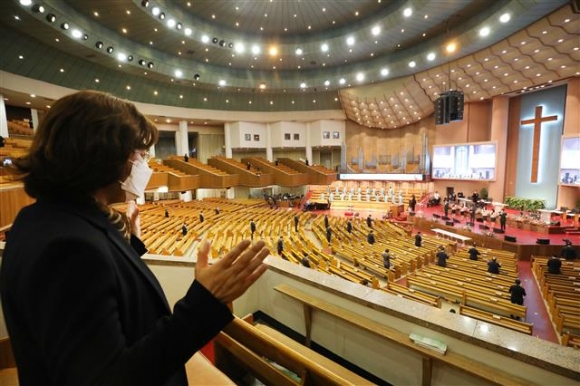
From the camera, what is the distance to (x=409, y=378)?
1.97 m

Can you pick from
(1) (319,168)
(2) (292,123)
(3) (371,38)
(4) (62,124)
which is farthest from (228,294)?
(2) (292,123)

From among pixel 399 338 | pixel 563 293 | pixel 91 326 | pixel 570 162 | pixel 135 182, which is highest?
pixel 570 162

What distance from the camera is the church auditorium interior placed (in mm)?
1974

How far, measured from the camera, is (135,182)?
3.41ft

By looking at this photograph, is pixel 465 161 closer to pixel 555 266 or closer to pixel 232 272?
pixel 555 266

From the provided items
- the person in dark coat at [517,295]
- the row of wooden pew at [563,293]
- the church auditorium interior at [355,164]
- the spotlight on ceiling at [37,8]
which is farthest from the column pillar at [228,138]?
the person in dark coat at [517,295]

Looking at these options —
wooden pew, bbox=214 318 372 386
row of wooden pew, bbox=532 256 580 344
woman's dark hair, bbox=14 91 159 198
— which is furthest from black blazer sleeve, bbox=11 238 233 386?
row of wooden pew, bbox=532 256 580 344

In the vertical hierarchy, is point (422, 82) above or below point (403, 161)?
above

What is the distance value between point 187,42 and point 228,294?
58.0 ft

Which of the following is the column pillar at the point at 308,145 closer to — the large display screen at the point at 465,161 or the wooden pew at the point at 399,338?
the large display screen at the point at 465,161

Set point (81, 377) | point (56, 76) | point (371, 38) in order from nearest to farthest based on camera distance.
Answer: point (81, 377), point (56, 76), point (371, 38)

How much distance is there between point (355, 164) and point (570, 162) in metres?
12.3

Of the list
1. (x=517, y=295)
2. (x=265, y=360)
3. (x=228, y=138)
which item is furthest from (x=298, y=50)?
(x=265, y=360)

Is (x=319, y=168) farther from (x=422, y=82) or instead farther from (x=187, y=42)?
(x=187, y=42)
